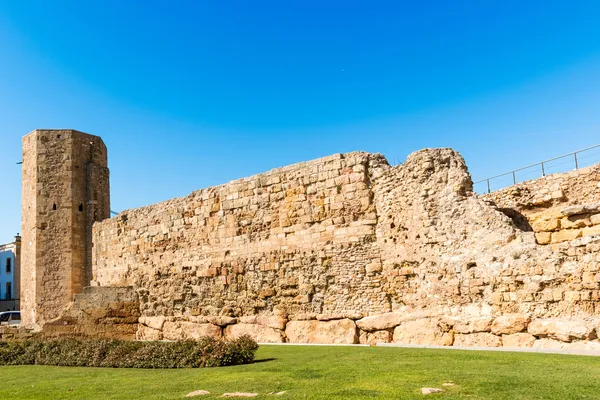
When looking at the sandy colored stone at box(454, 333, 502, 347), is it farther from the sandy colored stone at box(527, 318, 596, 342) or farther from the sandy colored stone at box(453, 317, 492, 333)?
the sandy colored stone at box(527, 318, 596, 342)

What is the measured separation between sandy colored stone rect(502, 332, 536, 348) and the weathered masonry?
0.02 meters

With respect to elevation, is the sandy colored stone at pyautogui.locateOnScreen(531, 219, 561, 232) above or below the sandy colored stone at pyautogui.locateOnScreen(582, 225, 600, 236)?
above

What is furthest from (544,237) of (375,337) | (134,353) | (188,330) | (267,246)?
(188,330)

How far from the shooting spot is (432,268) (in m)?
11.6

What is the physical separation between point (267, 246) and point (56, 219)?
408 inches

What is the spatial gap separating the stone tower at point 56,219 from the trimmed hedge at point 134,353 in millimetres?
8408

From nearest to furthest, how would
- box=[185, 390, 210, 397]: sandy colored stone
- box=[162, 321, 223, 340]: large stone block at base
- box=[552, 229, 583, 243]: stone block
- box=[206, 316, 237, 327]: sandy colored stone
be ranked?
1. box=[185, 390, 210, 397]: sandy colored stone
2. box=[552, 229, 583, 243]: stone block
3. box=[206, 316, 237, 327]: sandy colored stone
4. box=[162, 321, 223, 340]: large stone block at base

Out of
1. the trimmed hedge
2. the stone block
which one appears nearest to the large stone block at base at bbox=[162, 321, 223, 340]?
the trimmed hedge

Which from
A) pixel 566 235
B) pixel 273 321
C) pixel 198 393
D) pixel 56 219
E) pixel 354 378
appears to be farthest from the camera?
pixel 56 219

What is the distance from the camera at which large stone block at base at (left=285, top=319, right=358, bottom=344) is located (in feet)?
41.1

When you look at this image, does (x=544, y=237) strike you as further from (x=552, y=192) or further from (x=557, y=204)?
(x=552, y=192)

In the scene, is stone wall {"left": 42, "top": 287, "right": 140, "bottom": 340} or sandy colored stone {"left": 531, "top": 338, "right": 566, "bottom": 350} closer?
sandy colored stone {"left": 531, "top": 338, "right": 566, "bottom": 350}

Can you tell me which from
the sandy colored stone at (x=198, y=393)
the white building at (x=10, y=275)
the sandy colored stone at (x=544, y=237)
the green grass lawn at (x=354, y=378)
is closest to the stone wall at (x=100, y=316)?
the green grass lawn at (x=354, y=378)

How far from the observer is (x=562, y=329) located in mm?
9250
